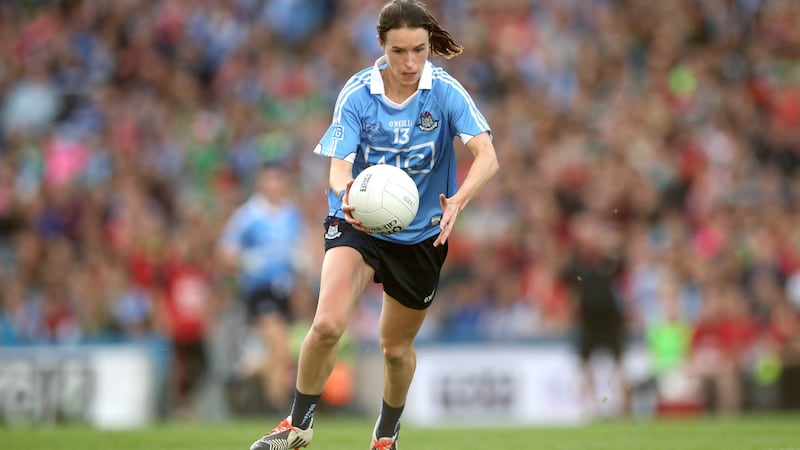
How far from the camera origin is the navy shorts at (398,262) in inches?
280

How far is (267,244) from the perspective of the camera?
13.1m

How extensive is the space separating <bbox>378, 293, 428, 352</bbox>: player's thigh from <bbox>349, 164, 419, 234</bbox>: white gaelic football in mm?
614

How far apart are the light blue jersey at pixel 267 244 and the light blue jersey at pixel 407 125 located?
5.95 metres

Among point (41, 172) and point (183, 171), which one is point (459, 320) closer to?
point (183, 171)

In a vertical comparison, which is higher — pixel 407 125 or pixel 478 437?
pixel 407 125

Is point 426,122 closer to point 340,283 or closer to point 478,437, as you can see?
point 340,283

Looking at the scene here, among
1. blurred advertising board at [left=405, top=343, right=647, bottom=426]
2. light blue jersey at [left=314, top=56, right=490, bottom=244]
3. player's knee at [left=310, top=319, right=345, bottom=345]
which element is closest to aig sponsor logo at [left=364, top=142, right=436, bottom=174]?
light blue jersey at [left=314, top=56, right=490, bottom=244]

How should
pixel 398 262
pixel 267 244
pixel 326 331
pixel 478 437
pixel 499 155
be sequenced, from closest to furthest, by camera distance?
pixel 326 331, pixel 398 262, pixel 478 437, pixel 267 244, pixel 499 155

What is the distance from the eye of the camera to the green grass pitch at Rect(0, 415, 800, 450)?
30.0 feet

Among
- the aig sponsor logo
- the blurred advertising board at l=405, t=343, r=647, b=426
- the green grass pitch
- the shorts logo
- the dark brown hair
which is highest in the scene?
the dark brown hair

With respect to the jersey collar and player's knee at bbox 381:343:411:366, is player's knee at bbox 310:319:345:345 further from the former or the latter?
the jersey collar

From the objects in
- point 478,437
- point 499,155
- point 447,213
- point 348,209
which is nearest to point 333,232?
point 348,209

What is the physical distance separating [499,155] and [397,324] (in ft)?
35.3

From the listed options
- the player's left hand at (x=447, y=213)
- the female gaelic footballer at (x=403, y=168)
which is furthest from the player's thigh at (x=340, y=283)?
the player's left hand at (x=447, y=213)
